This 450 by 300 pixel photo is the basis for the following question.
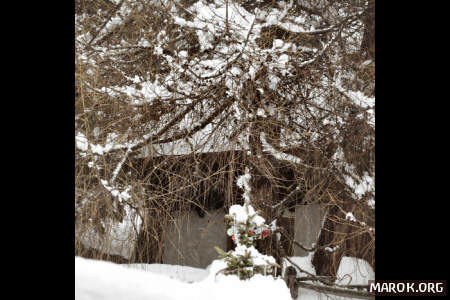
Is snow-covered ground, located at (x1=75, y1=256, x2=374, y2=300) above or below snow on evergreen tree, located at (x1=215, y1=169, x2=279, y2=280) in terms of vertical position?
below

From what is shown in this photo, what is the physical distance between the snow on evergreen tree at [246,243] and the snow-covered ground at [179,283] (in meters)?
0.02

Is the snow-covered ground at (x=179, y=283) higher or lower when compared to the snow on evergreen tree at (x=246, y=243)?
lower

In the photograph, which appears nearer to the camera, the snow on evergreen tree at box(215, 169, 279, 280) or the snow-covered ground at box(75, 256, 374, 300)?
the snow-covered ground at box(75, 256, 374, 300)

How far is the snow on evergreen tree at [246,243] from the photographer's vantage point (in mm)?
740

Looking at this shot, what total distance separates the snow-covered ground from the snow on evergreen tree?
22 mm

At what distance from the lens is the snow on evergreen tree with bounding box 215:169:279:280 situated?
2.43 ft

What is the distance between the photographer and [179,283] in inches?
26.6

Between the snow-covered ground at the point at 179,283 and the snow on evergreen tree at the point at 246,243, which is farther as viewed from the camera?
the snow on evergreen tree at the point at 246,243

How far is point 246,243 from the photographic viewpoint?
30.2 inches

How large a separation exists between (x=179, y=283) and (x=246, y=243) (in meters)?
0.20

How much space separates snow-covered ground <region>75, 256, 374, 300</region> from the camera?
1.81 feet
